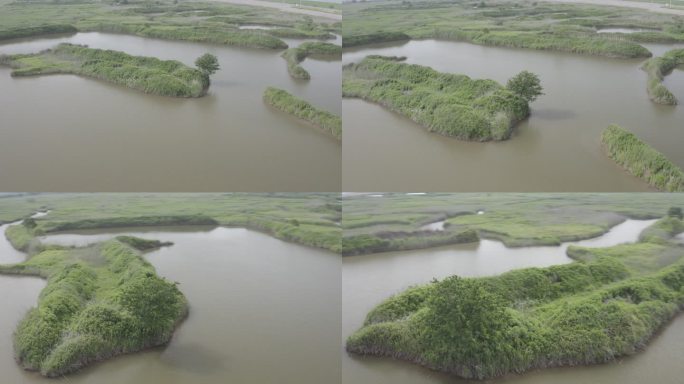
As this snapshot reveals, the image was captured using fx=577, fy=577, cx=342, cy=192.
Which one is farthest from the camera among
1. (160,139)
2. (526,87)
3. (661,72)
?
(661,72)

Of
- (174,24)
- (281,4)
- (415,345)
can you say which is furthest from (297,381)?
(281,4)

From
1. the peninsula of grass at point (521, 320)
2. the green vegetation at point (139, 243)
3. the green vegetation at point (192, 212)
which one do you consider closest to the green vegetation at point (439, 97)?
the peninsula of grass at point (521, 320)

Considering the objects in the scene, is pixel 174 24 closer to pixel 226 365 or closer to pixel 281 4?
pixel 281 4

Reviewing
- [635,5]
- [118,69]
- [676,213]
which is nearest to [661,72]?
[676,213]

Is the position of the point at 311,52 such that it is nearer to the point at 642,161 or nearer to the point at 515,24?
the point at 515,24

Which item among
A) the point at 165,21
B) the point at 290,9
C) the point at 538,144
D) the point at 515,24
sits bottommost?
the point at 538,144

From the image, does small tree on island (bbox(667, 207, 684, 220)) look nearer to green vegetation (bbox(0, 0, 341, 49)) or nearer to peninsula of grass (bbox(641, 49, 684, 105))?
peninsula of grass (bbox(641, 49, 684, 105))

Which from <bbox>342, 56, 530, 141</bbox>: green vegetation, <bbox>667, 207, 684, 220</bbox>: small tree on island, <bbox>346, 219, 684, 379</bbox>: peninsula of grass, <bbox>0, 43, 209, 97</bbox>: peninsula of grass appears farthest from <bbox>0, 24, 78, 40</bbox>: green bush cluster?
<bbox>667, 207, 684, 220</bbox>: small tree on island
